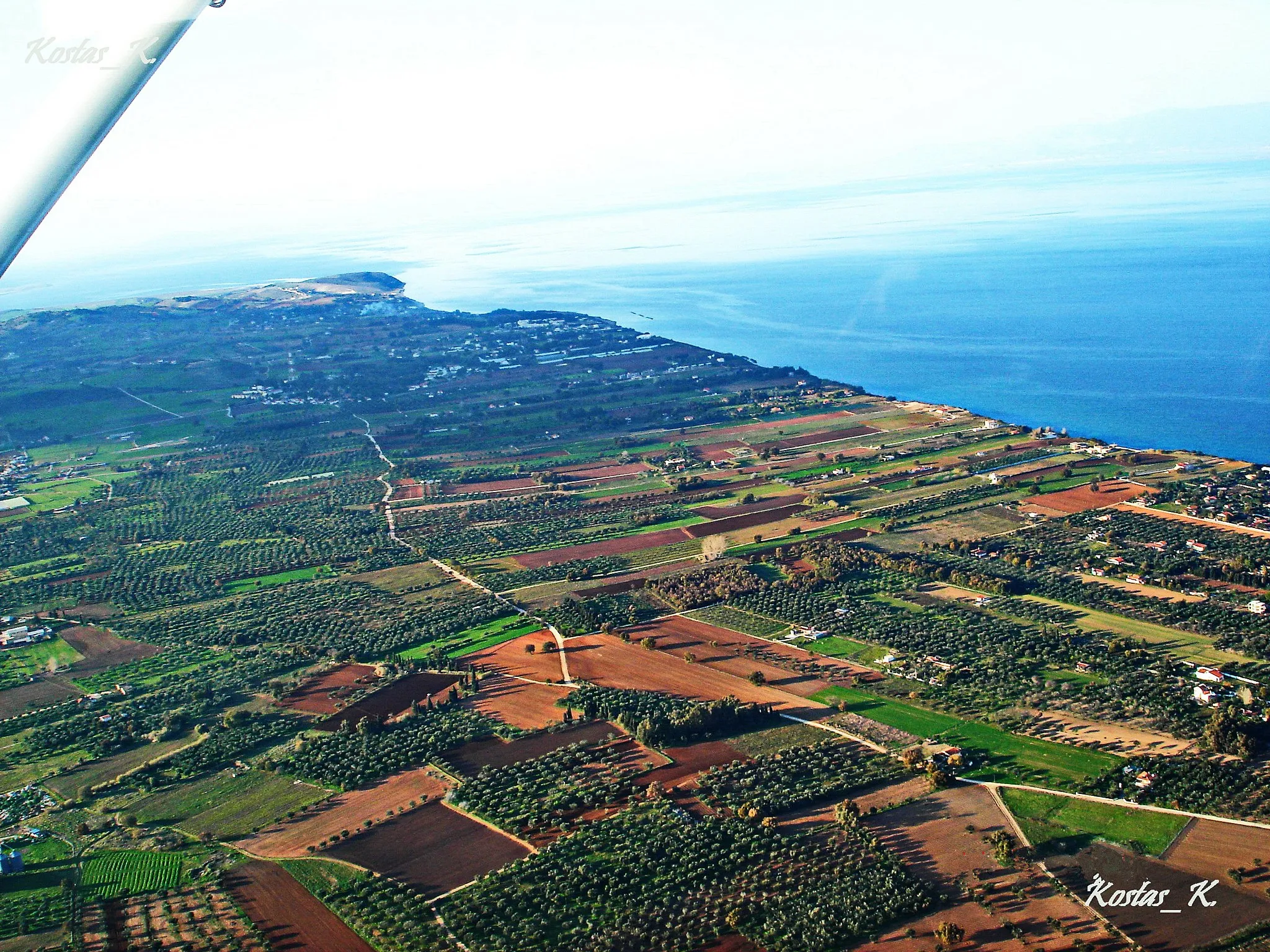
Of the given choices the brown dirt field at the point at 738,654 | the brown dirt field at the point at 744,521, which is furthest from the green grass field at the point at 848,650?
the brown dirt field at the point at 744,521

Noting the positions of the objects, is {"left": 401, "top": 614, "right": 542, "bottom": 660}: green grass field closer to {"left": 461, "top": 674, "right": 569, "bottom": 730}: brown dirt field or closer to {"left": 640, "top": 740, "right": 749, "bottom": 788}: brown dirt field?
{"left": 461, "top": 674, "right": 569, "bottom": 730}: brown dirt field

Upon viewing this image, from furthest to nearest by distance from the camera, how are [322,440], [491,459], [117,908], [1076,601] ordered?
[322,440]
[491,459]
[1076,601]
[117,908]

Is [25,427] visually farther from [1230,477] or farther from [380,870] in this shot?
[1230,477]

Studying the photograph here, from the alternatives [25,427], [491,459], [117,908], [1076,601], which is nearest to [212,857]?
[117,908]

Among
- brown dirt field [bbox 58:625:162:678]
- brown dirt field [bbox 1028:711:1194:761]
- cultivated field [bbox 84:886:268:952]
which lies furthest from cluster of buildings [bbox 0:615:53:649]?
brown dirt field [bbox 1028:711:1194:761]

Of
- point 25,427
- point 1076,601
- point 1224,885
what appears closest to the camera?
point 1224,885

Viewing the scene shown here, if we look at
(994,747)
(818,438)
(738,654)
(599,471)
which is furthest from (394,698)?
(818,438)

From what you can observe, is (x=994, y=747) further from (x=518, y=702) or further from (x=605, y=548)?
(x=605, y=548)
